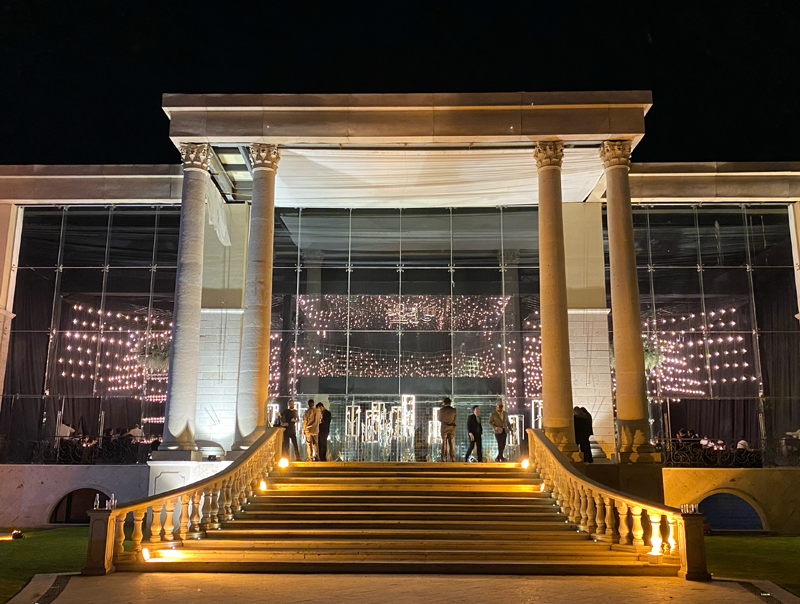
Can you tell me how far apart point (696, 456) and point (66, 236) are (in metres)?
20.3

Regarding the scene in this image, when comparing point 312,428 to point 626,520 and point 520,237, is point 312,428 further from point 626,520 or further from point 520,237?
point 520,237

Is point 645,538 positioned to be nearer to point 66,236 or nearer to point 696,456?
point 696,456

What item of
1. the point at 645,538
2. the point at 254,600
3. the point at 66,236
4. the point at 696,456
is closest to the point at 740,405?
the point at 696,456

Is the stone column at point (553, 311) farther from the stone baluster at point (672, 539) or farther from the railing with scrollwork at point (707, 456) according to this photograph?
the railing with scrollwork at point (707, 456)

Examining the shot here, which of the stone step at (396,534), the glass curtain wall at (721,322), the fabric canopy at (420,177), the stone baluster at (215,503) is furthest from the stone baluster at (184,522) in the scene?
the glass curtain wall at (721,322)

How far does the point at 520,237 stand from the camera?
24.5 meters

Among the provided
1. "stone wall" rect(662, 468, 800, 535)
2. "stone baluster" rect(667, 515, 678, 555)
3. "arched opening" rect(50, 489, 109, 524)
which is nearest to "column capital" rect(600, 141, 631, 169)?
"stone wall" rect(662, 468, 800, 535)

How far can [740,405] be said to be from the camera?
76.4 feet

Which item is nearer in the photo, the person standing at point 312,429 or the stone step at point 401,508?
the stone step at point 401,508

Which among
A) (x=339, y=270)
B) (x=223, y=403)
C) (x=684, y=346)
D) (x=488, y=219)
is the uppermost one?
(x=488, y=219)

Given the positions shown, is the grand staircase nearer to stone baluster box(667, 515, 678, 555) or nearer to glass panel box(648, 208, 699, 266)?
stone baluster box(667, 515, 678, 555)

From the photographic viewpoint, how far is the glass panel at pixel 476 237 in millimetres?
24359

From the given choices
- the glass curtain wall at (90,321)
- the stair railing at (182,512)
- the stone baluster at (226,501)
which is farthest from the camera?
the glass curtain wall at (90,321)

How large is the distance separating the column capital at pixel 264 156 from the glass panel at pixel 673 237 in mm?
12030
